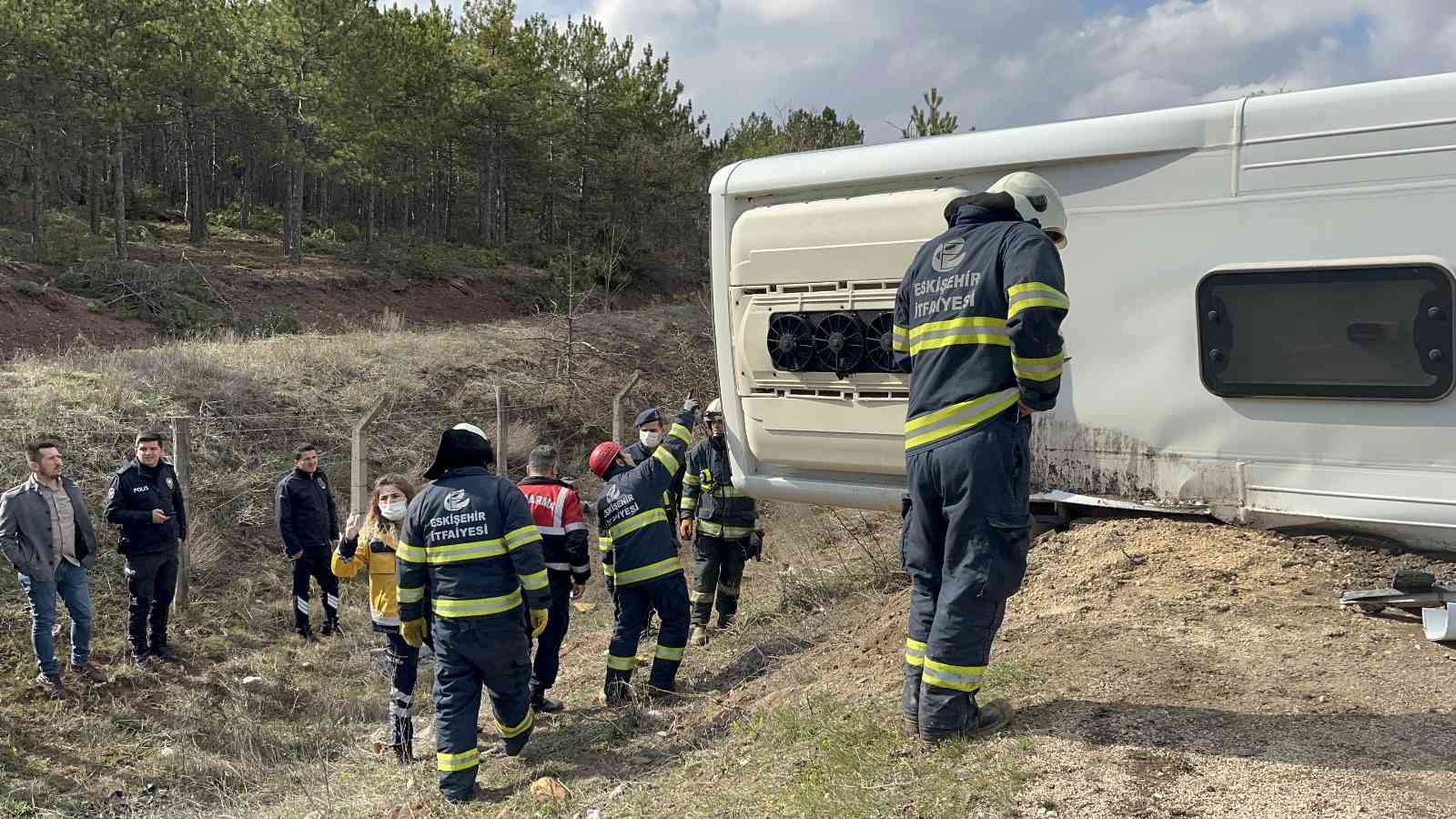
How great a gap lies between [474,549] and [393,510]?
1336 mm

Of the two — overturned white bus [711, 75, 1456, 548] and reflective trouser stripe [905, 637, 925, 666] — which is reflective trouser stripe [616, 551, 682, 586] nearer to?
overturned white bus [711, 75, 1456, 548]

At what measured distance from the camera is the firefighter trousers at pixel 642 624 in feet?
20.5

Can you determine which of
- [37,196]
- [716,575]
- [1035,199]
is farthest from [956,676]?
[37,196]

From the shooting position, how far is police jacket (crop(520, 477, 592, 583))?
20.5 feet

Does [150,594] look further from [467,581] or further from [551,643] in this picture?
[467,581]

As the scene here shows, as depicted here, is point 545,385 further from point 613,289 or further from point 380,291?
point 613,289

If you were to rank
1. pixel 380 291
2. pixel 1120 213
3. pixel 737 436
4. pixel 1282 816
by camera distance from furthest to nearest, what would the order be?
pixel 380 291
pixel 737 436
pixel 1120 213
pixel 1282 816

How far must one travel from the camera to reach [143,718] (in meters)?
7.49

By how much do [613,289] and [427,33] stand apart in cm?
945

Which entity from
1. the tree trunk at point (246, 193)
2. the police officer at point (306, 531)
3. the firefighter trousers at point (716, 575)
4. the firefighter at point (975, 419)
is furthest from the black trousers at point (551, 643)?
the tree trunk at point (246, 193)

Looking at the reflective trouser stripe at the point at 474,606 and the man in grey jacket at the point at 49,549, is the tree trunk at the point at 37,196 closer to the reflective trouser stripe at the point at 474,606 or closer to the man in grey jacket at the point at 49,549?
the man in grey jacket at the point at 49,549

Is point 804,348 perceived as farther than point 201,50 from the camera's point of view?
No

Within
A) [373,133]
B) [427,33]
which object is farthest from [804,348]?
[427,33]

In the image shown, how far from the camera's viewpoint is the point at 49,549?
732 centimetres
